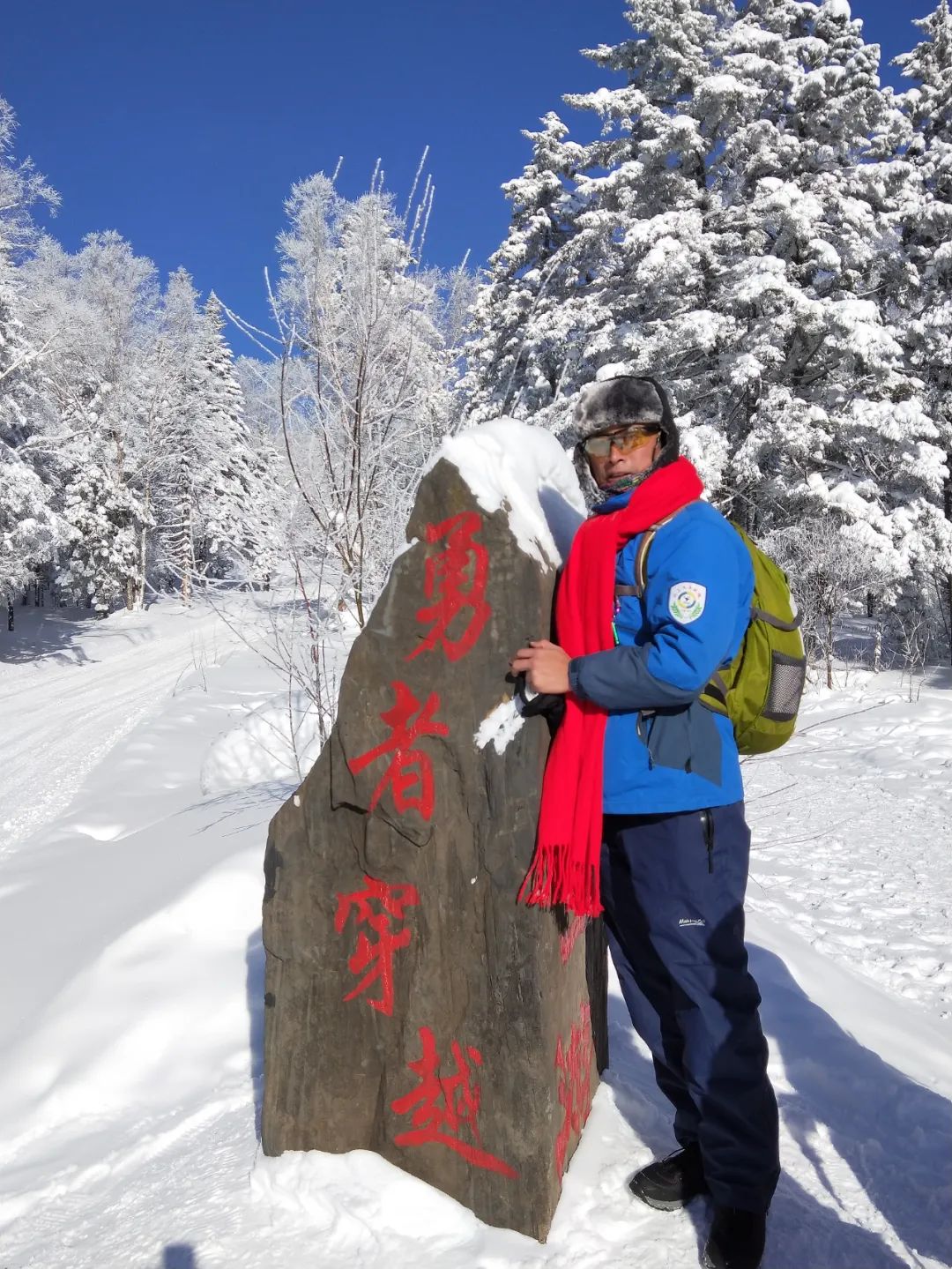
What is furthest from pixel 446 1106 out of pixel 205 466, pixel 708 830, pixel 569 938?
pixel 205 466

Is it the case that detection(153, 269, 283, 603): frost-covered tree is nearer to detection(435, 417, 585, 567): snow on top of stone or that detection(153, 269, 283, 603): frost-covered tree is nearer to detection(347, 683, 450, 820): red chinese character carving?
detection(435, 417, 585, 567): snow on top of stone

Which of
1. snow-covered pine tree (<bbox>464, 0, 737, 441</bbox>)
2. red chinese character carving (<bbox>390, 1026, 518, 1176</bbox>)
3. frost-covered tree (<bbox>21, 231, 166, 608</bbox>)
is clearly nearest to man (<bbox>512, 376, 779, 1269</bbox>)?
red chinese character carving (<bbox>390, 1026, 518, 1176</bbox>)

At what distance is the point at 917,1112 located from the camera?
2.64 meters

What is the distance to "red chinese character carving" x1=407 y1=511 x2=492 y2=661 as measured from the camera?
2.14 metres

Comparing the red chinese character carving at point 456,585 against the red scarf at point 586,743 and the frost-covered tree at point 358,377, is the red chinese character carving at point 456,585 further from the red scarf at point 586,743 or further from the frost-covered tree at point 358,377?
the frost-covered tree at point 358,377

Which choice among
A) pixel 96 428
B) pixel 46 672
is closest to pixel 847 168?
pixel 46 672

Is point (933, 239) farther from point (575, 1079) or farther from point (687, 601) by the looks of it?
point (575, 1079)

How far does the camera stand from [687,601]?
181 centimetres

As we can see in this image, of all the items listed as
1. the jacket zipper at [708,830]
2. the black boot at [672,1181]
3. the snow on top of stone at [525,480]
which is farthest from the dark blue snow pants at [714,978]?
the snow on top of stone at [525,480]

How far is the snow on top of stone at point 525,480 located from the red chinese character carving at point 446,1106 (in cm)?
134

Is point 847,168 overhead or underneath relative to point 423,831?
overhead

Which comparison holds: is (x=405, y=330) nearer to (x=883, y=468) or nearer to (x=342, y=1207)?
(x=342, y=1207)

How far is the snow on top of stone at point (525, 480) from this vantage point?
2.15 meters

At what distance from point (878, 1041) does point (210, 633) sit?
63.5 ft
